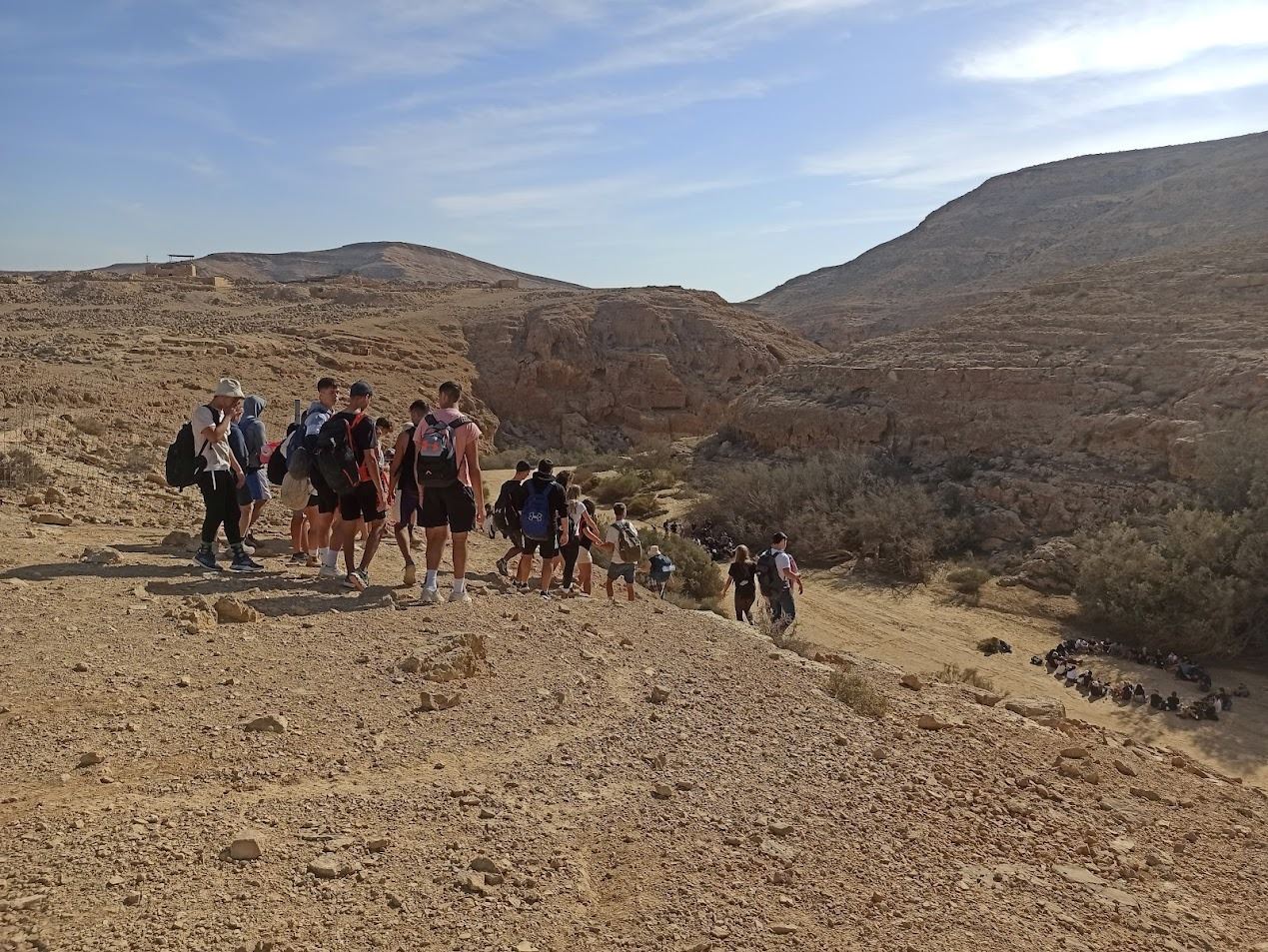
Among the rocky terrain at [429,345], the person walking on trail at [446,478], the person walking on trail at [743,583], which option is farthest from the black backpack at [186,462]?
the rocky terrain at [429,345]

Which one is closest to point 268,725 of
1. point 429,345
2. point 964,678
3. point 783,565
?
point 783,565

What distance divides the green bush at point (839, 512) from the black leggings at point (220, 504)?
30.1 feet

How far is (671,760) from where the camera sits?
4.33 m

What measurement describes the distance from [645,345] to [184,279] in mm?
19493

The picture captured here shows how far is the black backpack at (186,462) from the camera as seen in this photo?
659 cm

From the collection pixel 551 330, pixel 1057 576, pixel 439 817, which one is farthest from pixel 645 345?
pixel 439 817

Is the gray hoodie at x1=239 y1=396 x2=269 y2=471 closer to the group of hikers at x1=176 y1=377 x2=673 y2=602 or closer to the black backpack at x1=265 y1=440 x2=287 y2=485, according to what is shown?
the group of hikers at x1=176 y1=377 x2=673 y2=602

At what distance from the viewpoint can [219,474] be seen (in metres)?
6.73

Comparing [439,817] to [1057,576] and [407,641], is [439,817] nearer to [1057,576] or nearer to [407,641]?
[407,641]

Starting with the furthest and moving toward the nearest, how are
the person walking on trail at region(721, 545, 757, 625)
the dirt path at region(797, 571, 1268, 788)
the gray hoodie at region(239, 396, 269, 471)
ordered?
the person walking on trail at region(721, 545, 757, 625)
the dirt path at region(797, 571, 1268, 788)
the gray hoodie at region(239, 396, 269, 471)

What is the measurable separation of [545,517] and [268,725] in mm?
3661

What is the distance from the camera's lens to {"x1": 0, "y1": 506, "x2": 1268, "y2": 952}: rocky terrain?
2.94 metres

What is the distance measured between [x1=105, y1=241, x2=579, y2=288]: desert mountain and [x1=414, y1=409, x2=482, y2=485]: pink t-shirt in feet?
225

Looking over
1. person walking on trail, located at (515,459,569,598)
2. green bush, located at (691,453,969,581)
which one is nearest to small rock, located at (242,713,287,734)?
person walking on trail, located at (515,459,569,598)
